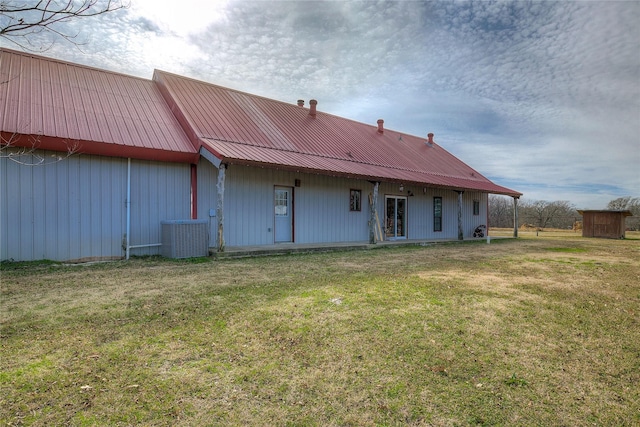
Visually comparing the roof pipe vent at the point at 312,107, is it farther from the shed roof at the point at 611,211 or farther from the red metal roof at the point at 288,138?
the shed roof at the point at 611,211

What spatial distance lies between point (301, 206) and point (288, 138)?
103 inches

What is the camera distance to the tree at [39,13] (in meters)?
3.12

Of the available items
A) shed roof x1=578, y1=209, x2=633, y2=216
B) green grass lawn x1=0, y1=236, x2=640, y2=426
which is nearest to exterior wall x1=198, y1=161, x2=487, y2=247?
green grass lawn x1=0, y1=236, x2=640, y2=426

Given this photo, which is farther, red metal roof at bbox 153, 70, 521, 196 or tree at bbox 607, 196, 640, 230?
tree at bbox 607, 196, 640, 230

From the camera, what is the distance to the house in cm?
762

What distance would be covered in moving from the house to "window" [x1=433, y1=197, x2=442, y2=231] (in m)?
1.94

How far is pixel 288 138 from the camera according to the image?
12.5m

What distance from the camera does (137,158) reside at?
28.9 feet

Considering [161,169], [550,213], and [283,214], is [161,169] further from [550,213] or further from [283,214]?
[550,213]

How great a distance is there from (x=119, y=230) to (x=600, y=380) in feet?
30.6

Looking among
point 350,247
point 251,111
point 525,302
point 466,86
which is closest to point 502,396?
point 525,302

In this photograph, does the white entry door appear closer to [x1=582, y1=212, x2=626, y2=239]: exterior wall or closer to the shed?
the shed

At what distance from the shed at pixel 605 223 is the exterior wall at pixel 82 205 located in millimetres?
23734

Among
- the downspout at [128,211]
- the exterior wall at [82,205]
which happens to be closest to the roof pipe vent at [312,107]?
the exterior wall at [82,205]
